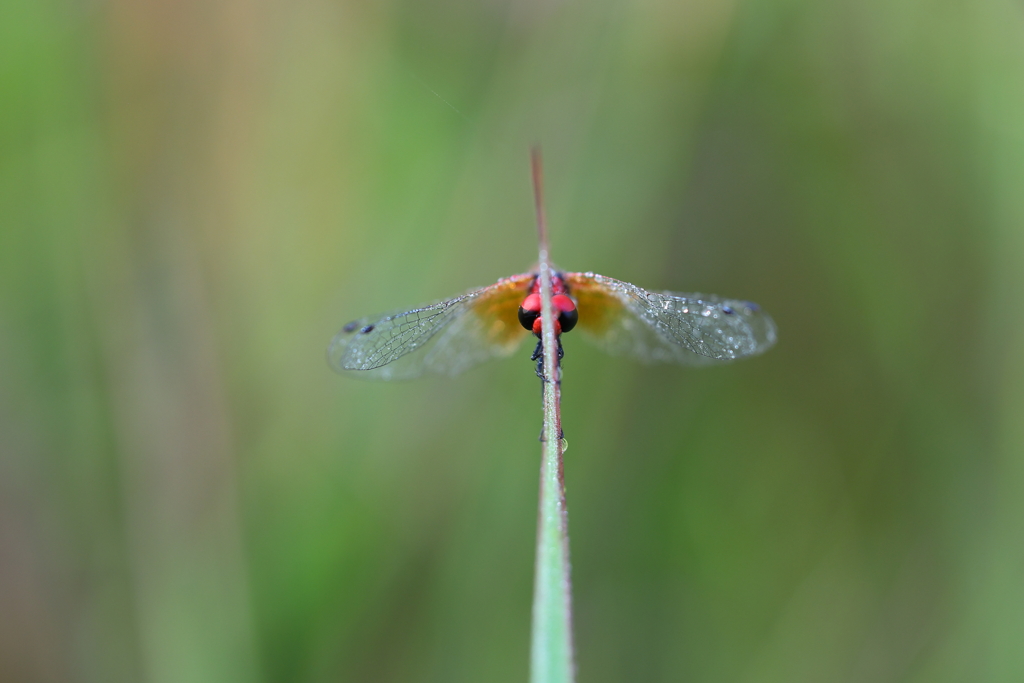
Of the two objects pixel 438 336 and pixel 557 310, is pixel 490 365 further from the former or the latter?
pixel 557 310

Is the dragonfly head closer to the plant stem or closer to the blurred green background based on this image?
the plant stem

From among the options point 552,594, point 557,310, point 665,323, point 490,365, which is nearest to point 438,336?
point 490,365

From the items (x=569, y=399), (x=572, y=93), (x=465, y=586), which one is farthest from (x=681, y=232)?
(x=465, y=586)

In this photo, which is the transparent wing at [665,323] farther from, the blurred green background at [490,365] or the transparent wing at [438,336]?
the blurred green background at [490,365]

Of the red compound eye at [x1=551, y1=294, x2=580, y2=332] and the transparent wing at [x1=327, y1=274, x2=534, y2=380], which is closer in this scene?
the red compound eye at [x1=551, y1=294, x2=580, y2=332]

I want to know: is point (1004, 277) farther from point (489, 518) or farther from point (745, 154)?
point (489, 518)

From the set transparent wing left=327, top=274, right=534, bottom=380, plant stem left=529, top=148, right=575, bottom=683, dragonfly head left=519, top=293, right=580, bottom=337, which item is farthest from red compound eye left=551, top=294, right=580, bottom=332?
plant stem left=529, top=148, right=575, bottom=683
